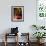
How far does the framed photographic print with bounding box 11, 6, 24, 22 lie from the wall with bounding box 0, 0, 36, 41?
13 cm

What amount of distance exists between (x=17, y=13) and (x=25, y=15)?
0.37 metres

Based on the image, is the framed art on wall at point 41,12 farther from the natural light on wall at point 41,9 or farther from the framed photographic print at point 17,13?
the framed photographic print at point 17,13

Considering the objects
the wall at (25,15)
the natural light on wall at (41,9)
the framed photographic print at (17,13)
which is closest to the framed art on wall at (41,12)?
the natural light on wall at (41,9)

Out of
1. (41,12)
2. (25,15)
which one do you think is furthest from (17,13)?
(41,12)

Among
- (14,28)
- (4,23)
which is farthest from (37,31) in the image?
(4,23)

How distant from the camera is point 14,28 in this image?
23.3 feet

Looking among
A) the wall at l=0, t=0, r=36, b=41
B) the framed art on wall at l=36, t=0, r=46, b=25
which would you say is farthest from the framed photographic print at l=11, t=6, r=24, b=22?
the framed art on wall at l=36, t=0, r=46, b=25

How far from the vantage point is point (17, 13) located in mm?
7305

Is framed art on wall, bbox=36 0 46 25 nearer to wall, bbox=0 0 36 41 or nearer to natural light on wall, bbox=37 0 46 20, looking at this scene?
natural light on wall, bbox=37 0 46 20

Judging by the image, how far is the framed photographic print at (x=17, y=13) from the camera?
23.9 feet

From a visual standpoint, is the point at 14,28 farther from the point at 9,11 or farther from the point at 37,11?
the point at 37,11

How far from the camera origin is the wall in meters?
7.27

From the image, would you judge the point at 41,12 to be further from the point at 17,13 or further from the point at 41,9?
the point at 17,13

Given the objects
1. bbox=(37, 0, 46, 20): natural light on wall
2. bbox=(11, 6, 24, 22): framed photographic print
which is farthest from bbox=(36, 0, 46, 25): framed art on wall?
bbox=(11, 6, 24, 22): framed photographic print
